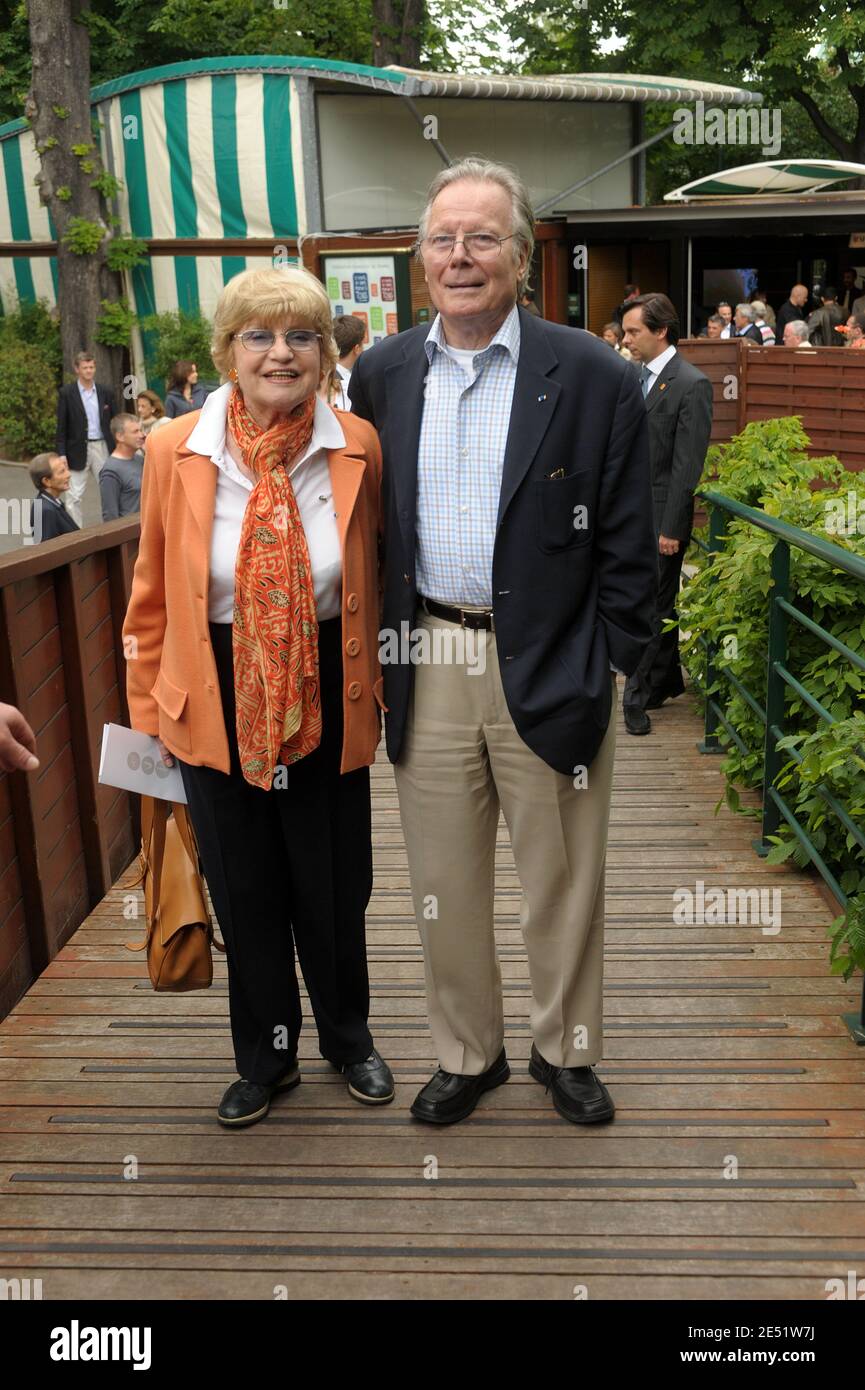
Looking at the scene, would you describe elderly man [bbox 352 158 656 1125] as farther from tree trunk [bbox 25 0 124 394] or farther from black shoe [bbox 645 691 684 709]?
tree trunk [bbox 25 0 124 394]

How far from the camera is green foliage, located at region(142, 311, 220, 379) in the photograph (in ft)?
64.4

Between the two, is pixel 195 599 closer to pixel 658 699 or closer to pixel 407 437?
pixel 407 437

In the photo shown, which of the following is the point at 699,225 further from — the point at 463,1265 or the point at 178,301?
the point at 463,1265

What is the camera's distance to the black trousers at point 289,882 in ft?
10.9

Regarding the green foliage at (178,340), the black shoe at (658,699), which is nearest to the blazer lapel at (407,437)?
the black shoe at (658,699)

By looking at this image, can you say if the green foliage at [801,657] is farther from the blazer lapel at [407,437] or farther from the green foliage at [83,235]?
the green foliage at [83,235]

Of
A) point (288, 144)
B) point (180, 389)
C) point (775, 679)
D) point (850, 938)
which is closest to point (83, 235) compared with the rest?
point (288, 144)

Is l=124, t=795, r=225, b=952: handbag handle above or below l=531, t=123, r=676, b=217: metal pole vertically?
below

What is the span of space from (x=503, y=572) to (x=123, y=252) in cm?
1828

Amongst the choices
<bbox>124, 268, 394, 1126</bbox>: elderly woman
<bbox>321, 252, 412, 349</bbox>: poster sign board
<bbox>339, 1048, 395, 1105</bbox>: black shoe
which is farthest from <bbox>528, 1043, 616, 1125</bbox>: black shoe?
<bbox>321, 252, 412, 349</bbox>: poster sign board

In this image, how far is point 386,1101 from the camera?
364 centimetres

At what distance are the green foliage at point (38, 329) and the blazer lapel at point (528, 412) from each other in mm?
19551

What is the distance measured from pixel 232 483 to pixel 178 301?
18162mm

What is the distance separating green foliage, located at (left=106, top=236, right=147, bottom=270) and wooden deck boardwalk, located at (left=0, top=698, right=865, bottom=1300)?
55.4 feet
